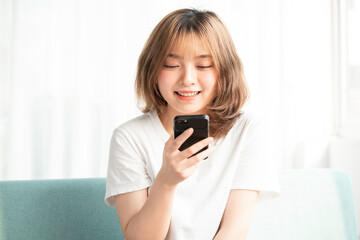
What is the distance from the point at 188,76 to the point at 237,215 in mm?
406

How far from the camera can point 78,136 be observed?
239 centimetres

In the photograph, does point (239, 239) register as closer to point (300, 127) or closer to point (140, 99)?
point (140, 99)

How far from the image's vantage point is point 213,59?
115 cm

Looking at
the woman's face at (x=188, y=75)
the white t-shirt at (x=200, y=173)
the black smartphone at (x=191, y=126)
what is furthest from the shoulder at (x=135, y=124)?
the black smartphone at (x=191, y=126)

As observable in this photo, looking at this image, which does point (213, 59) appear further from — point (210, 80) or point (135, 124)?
point (135, 124)

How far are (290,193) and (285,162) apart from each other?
1.11 meters

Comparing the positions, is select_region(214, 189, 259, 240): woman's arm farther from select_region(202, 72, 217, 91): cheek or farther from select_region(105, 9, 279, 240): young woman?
select_region(202, 72, 217, 91): cheek

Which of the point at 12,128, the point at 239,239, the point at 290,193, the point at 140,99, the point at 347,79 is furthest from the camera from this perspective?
the point at 347,79

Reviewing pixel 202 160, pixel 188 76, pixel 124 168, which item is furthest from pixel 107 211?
pixel 188 76

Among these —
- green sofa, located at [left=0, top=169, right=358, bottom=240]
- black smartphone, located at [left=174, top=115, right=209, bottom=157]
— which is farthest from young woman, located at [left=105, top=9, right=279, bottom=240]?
green sofa, located at [left=0, top=169, right=358, bottom=240]

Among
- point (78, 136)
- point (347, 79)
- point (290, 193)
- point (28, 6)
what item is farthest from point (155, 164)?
point (347, 79)

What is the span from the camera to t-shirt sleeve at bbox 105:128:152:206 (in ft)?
3.81

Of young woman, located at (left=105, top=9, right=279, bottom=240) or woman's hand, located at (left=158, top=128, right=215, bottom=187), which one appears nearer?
woman's hand, located at (left=158, top=128, right=215, bottom=187)

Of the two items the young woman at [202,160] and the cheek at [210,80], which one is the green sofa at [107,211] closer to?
the young woman at [202,160]
